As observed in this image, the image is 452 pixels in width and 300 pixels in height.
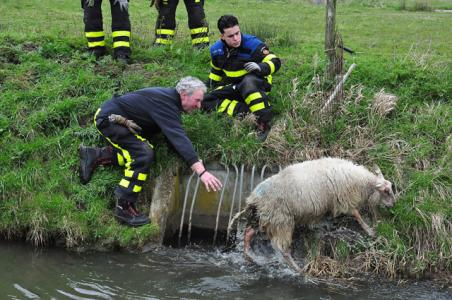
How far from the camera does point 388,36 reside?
13.1m

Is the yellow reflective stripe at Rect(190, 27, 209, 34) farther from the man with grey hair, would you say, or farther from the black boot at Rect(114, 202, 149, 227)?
the black boot at Rect(114, 202, 149, 227)

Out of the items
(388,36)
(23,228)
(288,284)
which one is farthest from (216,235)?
(388,36)

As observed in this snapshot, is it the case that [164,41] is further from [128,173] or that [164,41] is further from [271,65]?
[128,173]

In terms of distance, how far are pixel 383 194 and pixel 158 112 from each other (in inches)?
116

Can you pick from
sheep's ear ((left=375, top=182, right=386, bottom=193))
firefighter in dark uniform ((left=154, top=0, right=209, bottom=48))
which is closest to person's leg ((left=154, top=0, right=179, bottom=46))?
firefighter in dark uniform ((left=154, top=0, right=209, bottom=48))

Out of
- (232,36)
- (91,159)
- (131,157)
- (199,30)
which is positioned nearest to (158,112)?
(131,157)

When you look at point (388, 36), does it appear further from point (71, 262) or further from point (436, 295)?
point (71, 262)

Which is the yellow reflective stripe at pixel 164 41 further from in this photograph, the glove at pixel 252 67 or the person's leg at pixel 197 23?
the glove at pixel 252 67

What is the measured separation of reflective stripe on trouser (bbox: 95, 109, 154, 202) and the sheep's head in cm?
283

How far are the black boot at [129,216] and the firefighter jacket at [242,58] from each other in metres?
2.55

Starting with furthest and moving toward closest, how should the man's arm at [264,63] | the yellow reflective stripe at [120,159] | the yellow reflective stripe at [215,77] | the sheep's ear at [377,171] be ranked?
1. the yellow reflective stripe at [215,77]
2. the man's arm at [264,63]
3. the yellow reflective stripe at [120,159]
4. the sheep's ear at [377,171]

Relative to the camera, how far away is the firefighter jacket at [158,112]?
22.6 feet

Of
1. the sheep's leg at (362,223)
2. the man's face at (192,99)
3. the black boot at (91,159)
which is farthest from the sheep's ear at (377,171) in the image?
the black boot at (91,159)

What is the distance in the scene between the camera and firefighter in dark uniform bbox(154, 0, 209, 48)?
991cm
